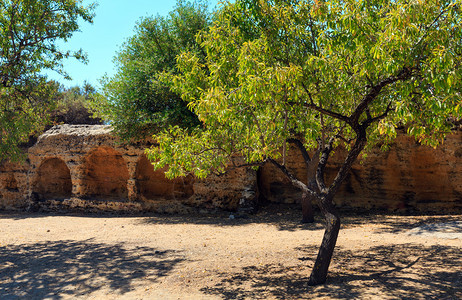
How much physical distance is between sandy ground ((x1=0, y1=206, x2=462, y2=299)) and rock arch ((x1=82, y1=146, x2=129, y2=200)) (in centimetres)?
584

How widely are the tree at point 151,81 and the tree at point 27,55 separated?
Result: 3158 millimetres

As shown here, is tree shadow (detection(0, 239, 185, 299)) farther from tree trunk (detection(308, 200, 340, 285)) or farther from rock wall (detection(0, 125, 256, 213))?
rock wall (detection(0, 125, 256, 213))

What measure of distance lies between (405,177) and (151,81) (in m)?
11.4

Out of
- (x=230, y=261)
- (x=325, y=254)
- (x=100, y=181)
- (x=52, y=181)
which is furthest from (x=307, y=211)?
(x=52, y=181)

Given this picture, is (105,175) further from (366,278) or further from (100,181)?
(366,278)

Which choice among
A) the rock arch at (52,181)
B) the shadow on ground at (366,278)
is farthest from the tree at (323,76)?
the rock arch at (52,181)

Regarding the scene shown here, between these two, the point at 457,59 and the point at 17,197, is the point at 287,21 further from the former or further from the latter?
the point at 17,197

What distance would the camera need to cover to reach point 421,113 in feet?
16.4

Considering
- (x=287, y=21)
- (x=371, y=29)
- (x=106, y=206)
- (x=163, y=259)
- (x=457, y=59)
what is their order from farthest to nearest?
1. (x=106, y=206)
2. (x=163, y=259)
3. (x=287, y=21)
4. (x=371, y=29)
5. (x=457, y=59)

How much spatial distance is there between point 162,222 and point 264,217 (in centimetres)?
411

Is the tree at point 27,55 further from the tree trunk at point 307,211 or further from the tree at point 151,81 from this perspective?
the tree trunk at point 307,211

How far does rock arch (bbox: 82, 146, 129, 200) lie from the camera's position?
60.7ft

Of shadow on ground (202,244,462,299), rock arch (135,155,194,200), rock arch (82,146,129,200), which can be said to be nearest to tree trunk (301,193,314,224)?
shadow on ground (202,244,462,299)

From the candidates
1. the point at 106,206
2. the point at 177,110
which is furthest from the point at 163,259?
the point at 106,206
